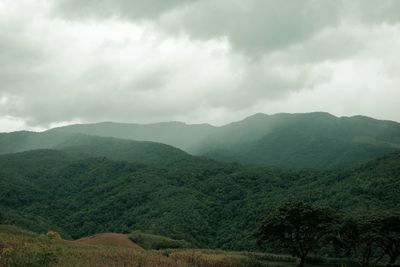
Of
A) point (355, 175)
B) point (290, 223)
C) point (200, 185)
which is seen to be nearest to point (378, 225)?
point (290, 223)

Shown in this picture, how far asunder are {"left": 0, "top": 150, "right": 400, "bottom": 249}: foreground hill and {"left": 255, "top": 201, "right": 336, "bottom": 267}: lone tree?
39008 millimetres

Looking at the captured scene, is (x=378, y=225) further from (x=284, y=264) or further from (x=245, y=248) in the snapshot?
(x=245, y=248)

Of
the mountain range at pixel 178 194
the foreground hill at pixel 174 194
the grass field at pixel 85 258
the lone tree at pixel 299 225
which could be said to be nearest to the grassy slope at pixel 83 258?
the grass field at pixel 85 258

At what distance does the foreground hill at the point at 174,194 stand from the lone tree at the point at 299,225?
3901 centimetres

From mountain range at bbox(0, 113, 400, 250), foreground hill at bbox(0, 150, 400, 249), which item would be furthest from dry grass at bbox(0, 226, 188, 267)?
foreground hill at bbox(0, 150, 400, 249)

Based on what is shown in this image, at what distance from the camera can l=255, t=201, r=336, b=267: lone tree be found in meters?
45.9

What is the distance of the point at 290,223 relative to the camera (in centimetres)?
4616

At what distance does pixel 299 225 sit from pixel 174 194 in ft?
307

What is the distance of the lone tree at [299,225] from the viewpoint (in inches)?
1809

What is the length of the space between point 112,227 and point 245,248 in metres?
47.8

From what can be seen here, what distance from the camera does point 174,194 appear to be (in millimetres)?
137625

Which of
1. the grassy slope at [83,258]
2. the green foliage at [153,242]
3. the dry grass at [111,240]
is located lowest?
the green foliage at [153,242]

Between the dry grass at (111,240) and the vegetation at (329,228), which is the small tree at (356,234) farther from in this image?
the dry grass at (111,240)

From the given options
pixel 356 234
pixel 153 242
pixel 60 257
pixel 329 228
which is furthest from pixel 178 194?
pixel 60 257
